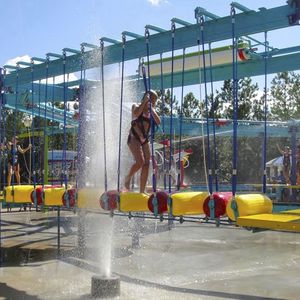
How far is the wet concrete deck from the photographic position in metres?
6.45

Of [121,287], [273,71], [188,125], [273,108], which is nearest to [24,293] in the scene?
[121,287]

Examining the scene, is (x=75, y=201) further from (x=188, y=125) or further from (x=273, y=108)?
(x=273, y=108)

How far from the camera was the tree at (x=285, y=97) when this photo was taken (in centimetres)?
3165

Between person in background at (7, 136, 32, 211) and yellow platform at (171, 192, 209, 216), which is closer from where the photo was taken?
yellow platform at (171, 192, 209, 216)

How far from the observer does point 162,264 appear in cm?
824

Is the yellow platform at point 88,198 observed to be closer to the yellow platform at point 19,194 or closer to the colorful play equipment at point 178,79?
the colorful play equipment at point 178,79

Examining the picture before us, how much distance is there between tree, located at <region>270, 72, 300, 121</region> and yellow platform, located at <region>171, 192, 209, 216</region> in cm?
2666

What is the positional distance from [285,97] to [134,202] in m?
28.0

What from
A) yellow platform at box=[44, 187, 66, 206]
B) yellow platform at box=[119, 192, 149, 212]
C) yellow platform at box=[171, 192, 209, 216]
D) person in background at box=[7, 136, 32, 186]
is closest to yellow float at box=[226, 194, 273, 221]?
yellow platform at box=[171, 192, 209, 216]

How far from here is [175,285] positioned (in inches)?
267

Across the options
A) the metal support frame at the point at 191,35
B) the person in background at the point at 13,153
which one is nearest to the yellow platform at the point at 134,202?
the metal support frame at the point at 191,35

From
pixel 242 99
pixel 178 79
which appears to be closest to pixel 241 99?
pixel 242 99

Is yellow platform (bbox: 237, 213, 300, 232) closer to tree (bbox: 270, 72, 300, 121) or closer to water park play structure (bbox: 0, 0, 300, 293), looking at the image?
water park play structure (bbox: 0, 0, 300, 293)

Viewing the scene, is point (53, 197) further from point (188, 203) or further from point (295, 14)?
point (295, 14)
